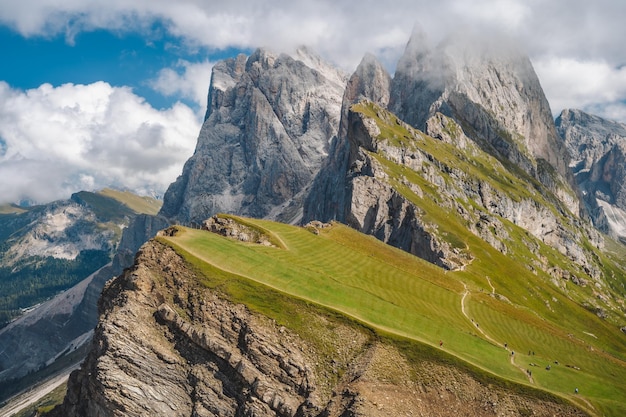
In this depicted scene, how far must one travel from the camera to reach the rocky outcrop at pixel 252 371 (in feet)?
129

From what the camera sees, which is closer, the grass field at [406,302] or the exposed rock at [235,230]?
the grass field at [406,302]

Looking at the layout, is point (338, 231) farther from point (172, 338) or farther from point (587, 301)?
point (587, 301)

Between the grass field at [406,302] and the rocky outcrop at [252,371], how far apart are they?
224cm

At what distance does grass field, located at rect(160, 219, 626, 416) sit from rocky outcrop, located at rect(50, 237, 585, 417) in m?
2.24

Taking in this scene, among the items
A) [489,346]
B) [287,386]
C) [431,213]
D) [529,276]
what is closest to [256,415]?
[287,386]

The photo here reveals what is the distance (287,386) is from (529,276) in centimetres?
14262

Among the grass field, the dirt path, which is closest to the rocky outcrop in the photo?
the grass field

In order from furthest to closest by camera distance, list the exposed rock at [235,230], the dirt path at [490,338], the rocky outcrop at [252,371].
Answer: the exposed rock at [235,230] < the dirt path at [490,338] < the rocky outcrop at [252,371]

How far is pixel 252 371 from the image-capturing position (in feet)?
134

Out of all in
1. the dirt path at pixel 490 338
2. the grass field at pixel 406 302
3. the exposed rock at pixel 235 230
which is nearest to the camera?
the dirt path at pixel 490 338

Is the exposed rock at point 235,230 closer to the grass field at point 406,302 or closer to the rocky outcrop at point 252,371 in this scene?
the grass field at point 406,302

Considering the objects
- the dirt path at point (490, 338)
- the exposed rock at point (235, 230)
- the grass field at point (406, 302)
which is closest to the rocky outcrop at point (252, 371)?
the grass field at point (406, 302)

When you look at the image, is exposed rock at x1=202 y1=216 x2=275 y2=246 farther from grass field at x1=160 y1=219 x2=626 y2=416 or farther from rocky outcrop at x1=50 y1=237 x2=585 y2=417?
rocky outcrop at x1=50 y1=237 x2=585 y2=417

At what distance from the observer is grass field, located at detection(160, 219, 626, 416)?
46.0 m
